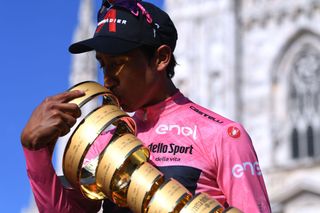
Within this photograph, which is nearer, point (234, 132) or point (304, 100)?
point (234, 132)

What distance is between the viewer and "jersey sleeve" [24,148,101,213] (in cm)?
187

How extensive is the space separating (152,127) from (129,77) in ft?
0.57

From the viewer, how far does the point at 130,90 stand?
2006 mm

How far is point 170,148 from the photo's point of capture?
2016 mm

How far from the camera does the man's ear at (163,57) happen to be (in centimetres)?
206

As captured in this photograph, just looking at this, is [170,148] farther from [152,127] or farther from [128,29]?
[128,29]

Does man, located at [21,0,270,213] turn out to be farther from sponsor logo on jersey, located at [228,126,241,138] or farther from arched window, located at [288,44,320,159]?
arched window, located at [288,44,320,159]

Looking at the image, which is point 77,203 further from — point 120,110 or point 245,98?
point 245,98

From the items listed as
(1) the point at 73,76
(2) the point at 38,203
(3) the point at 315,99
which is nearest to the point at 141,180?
(2) the point at 38,203

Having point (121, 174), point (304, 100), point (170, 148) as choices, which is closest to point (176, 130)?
point (170, 148)

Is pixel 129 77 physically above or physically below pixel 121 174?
above

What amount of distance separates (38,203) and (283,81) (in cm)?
1490

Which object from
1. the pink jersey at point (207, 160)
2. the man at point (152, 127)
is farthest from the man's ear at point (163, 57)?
the pink jersey at point (207, 160)

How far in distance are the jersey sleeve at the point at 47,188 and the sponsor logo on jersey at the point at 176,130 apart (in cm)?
24
